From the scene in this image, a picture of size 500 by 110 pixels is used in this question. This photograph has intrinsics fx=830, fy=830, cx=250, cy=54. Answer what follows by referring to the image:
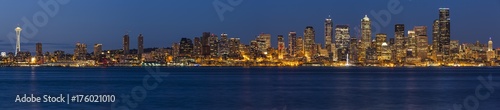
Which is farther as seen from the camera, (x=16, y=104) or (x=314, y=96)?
(x=314, y=96)

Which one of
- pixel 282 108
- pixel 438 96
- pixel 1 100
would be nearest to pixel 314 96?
pixel 438 96

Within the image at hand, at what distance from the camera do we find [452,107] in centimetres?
5406

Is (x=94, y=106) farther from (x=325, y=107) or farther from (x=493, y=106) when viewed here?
(x=493, y=106)

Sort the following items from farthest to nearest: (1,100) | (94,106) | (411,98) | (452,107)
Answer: (411,98) < (1,100) < (452,107) < (94,106)

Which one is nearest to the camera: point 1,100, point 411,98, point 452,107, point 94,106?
point 94,106

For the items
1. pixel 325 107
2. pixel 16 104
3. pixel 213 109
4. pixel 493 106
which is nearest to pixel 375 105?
pixel 325 107

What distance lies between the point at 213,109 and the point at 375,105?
11154mm

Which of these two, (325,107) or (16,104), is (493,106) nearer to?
(325,107)

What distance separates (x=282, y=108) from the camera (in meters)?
53.4

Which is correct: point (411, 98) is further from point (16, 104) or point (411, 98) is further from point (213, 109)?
point (16, 104)

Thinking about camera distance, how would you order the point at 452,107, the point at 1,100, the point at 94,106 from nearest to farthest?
the point at 94,106, the point at 452,107, the point at 1,100

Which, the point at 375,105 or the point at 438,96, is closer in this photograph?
the point at 375,105

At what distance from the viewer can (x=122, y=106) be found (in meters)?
52.9

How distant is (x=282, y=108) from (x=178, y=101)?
36.0 feet
